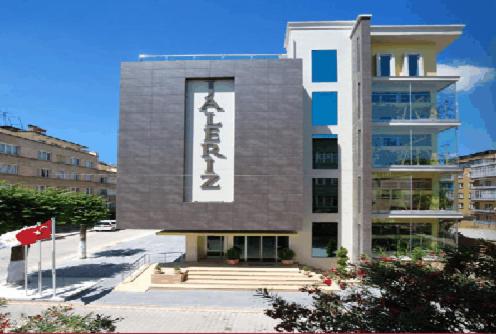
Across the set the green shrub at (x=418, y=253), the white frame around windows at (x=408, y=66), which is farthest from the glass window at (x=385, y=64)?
the green shrub at (x=418, y=253)

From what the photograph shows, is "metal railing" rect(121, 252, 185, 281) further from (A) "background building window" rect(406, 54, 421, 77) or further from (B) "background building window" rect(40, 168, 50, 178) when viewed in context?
(B) "background building window" rect(40, 168, 50, 178)

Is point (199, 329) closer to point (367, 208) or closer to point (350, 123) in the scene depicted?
point (367, 208)

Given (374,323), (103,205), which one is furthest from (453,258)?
(103,205)

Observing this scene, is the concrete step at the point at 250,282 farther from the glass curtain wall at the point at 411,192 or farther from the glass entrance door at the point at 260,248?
the glass curtain wall at the point at 411,192

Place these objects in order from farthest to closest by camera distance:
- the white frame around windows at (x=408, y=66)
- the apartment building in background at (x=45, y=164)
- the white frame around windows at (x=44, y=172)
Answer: the white frame around windows at (x=44, y=172) < the apartment building in background at (x=45, y=164) < the white frame around windows at (x=408, y=66)

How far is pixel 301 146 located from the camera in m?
21.2

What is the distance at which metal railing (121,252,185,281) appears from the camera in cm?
2414

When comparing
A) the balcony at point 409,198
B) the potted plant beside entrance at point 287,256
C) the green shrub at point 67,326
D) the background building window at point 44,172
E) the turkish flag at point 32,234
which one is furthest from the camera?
the background building window at point 44,172

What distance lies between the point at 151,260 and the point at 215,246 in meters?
6.87

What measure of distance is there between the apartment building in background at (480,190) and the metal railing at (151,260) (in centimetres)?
4453

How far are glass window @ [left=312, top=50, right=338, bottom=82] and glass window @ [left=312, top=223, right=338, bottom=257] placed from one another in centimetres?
1088

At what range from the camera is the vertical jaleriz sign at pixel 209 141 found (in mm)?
21750

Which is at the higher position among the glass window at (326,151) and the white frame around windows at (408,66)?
the white frame around windows at (408,66)

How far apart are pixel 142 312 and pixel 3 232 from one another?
9.38 m
